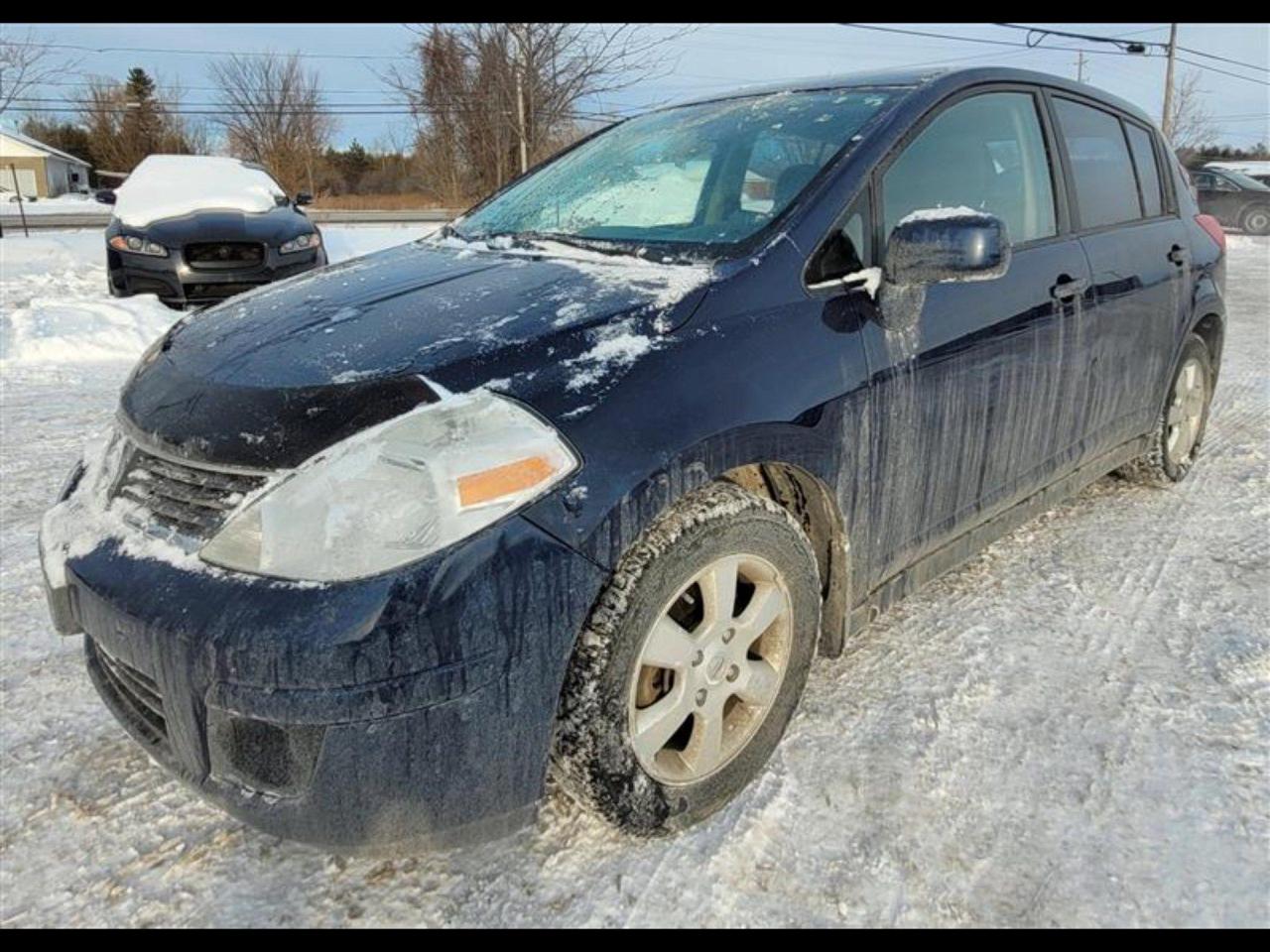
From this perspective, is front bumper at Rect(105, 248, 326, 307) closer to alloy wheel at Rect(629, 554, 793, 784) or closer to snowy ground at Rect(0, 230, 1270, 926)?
snowy ground at Rect(0, 230, 1270, 926)

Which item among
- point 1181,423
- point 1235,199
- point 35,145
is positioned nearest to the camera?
point 1181,423

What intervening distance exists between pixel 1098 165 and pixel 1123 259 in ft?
1.20

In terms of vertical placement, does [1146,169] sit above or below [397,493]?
above

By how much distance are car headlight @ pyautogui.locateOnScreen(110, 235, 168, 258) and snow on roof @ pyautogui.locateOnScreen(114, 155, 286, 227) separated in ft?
0.48

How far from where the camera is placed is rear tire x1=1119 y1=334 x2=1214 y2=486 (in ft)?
12.5

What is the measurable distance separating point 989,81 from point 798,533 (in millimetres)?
1686

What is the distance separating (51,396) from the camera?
212 inches

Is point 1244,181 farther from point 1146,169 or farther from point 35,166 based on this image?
point 35,166

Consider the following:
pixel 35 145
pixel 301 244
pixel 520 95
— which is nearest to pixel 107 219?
pixel 520 95

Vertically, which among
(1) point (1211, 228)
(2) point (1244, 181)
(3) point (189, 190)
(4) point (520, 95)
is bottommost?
(1) point (1211, 228)

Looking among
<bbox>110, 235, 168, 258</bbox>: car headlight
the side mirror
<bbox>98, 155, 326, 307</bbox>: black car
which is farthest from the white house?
the side mirror

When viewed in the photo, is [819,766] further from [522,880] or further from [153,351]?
[153,351]

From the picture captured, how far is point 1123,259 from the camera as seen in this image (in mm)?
3217

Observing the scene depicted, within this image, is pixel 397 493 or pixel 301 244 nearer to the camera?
pixel 397 493
